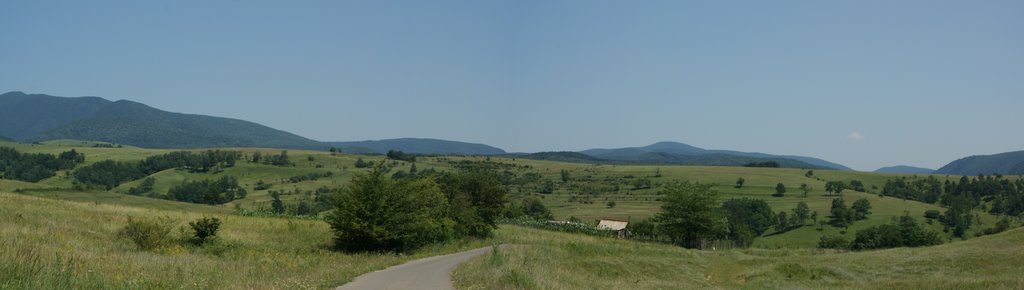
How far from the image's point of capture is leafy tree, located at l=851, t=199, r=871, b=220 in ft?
523

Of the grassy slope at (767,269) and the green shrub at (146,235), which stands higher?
the green shrub at (146,235)

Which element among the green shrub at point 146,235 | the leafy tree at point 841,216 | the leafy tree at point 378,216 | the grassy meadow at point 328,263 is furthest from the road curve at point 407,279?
the leafy tree at point 841,216

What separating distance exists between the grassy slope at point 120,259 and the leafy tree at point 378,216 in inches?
58.6

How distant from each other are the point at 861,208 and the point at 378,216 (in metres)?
159

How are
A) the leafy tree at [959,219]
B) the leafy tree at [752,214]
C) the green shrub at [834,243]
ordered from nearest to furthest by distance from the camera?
1. the green shrub at [834,243]
2. the leafy tree at [959,219]
3. the leafy tree at [752,214]

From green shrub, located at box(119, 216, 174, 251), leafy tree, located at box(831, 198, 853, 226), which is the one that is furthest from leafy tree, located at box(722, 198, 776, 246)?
green shrub, located at box(119, 216, 174, 251)

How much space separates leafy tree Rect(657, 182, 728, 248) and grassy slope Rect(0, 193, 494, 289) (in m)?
39.1

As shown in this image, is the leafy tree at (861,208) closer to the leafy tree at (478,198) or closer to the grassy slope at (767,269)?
the grassy slope at (767,269)

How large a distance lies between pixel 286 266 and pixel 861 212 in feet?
560

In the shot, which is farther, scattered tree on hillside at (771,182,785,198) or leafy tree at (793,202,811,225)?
scattered tree on hillside at (771,182,785,198)

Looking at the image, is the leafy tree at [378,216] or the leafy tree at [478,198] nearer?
the leafy tree at [378,216]

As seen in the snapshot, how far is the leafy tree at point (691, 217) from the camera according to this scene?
71.9 meters

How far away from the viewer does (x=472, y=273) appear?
20953mm

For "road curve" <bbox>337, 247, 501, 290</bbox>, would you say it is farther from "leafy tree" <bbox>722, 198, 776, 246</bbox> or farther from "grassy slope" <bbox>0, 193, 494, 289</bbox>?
"leafy tree" <bbox>722, 198, 776, 246</bbox>
